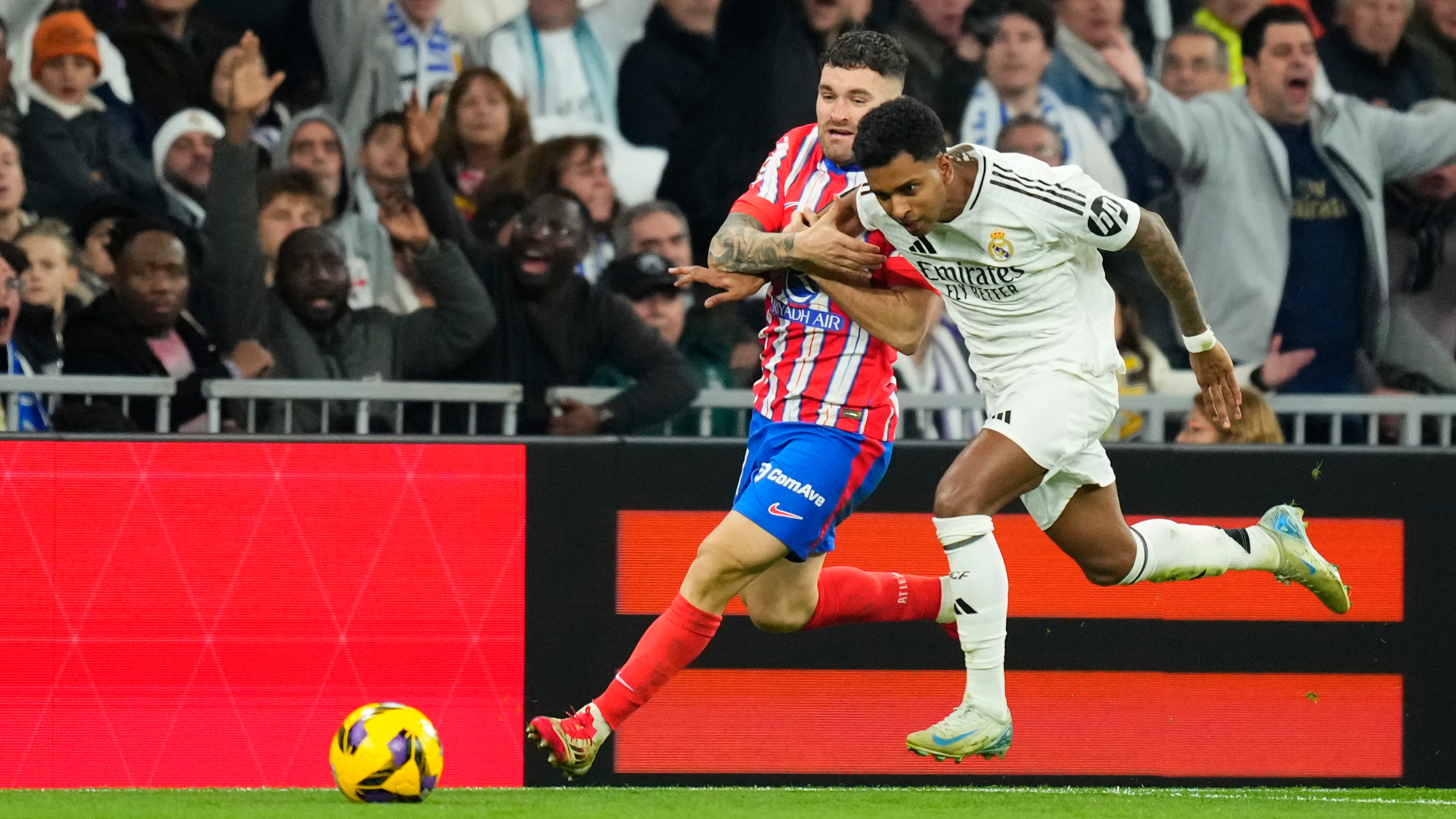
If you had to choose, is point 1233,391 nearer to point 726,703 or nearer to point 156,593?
point 726,703

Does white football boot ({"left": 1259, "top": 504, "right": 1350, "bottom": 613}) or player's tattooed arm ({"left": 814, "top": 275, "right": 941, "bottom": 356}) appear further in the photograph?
white football boot ({"left": 1259, "top": 504, "right": 1350, "bottom": 613})

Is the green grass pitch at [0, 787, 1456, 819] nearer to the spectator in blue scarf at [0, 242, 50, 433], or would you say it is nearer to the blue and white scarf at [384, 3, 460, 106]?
the spectator in blue scarf at [0, 242, 50, 433]

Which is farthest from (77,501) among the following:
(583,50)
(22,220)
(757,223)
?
(583,50)

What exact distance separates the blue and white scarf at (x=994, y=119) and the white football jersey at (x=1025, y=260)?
9.68ft

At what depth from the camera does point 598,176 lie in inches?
279

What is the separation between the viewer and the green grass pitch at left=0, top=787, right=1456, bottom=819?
4.13m

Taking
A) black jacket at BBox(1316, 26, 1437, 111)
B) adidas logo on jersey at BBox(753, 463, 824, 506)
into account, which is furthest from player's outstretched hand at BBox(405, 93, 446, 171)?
black jacket at BBox(1316, 26, 1437, 111)

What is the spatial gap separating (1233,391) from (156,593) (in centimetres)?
339

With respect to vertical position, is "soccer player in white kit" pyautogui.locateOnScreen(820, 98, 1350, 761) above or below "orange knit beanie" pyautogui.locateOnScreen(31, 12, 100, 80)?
below

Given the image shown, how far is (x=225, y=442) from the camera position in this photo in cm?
526

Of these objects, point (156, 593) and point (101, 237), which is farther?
point (101, 237)

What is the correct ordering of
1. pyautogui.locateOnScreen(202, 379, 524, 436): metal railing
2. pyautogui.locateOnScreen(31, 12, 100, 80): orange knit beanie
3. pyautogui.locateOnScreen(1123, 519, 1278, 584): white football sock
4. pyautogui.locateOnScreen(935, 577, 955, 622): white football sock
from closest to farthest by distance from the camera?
pyautogui.locateOnScreen(1123, 519, 1278, 584): white football sock < pyautogui.locateOnScreen(935, 577, 955, 622): white football sock < pyautogui.locateOnScreen(202, 379, 524, 436): metal railing < pyautogui.locateOnScreen(31, 12, 100, 80): orange knit beanie

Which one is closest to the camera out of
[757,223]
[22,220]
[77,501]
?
[757,223]

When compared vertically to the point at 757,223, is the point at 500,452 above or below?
below
